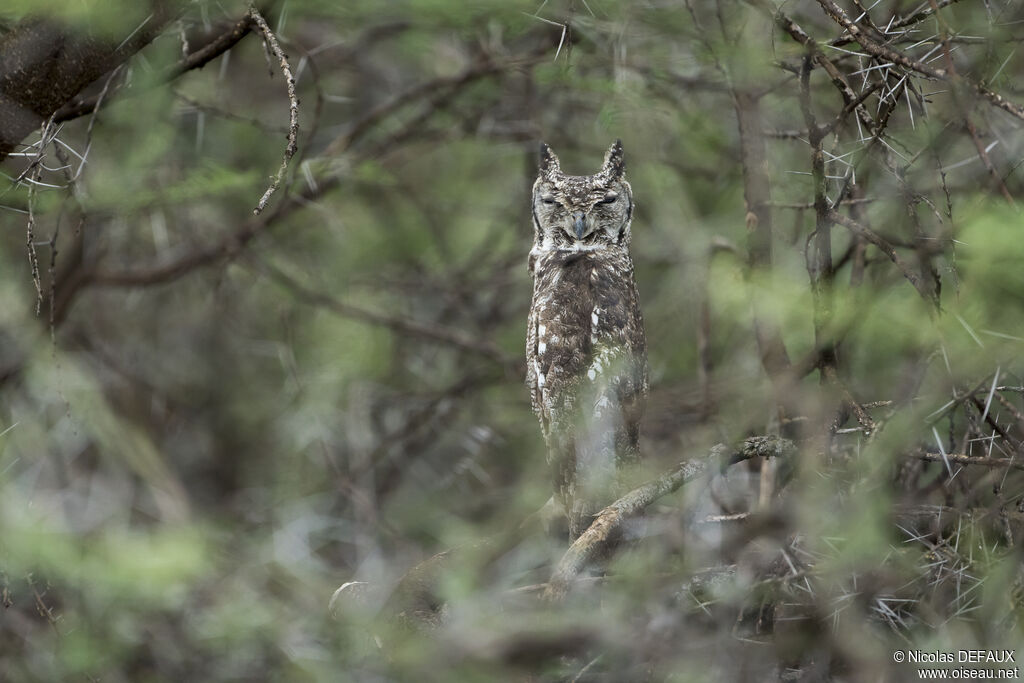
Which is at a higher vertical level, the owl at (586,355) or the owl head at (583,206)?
the owl head at (583,206)

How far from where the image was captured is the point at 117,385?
670cm

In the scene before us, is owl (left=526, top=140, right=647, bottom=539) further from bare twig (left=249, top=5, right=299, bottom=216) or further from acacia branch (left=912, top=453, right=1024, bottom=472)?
bare twig (left=249, top=5, right=299, bottom=216)

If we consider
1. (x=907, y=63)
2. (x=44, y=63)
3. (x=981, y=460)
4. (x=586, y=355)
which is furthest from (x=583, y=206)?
(x=44, y=63)

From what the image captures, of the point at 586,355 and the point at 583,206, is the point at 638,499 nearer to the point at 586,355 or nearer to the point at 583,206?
the point at 586,355

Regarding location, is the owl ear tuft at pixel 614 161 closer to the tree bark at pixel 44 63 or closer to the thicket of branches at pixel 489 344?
the thicket of branches at pixel 489 344

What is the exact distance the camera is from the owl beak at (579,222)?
3.67m

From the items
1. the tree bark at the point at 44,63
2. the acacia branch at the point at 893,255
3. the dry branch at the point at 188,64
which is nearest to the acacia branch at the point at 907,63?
the acacia branch at the point at 893,255

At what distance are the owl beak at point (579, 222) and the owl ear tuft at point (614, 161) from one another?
0.64ft

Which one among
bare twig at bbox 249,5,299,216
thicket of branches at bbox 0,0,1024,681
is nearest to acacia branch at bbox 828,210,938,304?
thicket of branches at bbox 0,0,1024,681

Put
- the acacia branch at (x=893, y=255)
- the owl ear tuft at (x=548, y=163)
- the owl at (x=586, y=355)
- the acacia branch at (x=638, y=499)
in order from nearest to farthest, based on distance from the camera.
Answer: the acacia branch at (x=893, y=255)
the acacia branch at (x=638, y=499)
the owl at (x=586, y=355)
the owl ear tuft at (x=548, y=163)

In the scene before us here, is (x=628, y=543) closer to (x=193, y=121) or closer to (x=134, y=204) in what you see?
(x=134, y=204)

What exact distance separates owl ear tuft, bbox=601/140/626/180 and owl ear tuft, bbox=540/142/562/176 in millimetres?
182

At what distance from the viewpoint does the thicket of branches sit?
2.52m

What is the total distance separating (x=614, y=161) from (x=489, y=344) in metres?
1.76
